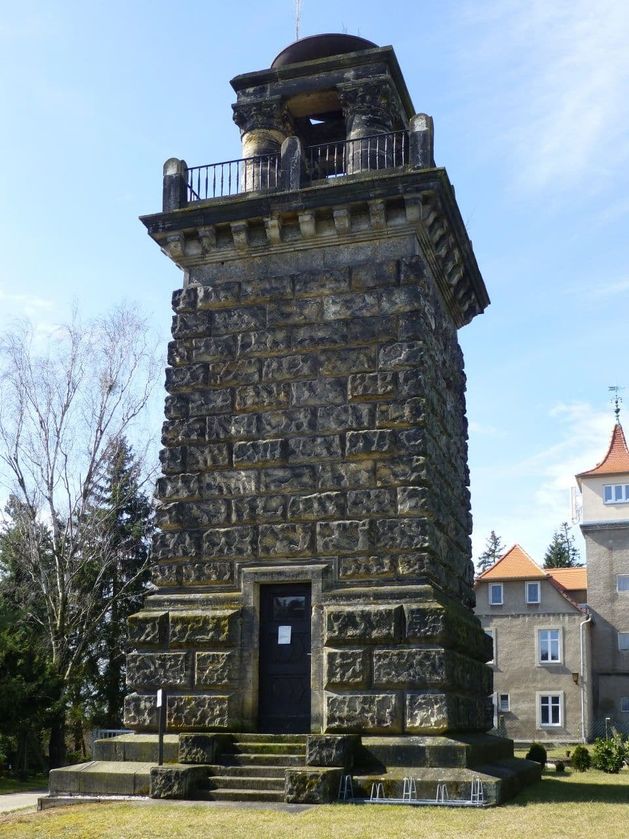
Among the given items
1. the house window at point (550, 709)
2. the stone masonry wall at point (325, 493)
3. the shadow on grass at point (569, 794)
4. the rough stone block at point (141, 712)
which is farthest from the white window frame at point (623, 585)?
the rough stone block at point (141, 712)

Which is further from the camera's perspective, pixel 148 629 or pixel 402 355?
pixel 402 355

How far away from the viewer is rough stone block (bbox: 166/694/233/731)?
42.6ft

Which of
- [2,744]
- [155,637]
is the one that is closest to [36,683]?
[2,744]

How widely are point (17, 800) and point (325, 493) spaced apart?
6696mm

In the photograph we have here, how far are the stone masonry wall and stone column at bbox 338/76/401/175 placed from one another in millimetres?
2096

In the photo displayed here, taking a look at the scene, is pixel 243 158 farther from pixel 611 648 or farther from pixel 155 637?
pixel 611 648

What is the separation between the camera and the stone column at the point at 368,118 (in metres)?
15.3

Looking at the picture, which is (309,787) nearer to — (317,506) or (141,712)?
(141,712)

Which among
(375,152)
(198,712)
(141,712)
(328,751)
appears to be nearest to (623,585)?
(375,152)

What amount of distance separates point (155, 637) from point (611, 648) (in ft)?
103

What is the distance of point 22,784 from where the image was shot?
19.3 m

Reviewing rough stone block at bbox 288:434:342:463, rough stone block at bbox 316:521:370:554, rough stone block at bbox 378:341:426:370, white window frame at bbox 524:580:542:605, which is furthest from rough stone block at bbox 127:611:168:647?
white window frame at bbox 524:580:542:605

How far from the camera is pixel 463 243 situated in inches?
616

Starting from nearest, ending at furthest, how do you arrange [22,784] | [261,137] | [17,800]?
[17,800] < [261,137] < [22,784]
